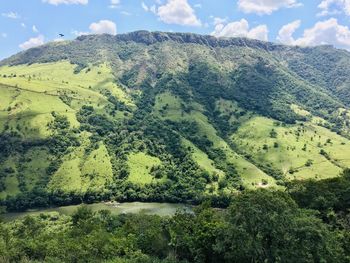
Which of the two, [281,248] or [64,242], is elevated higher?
[281,248]

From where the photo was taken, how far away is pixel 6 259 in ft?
339

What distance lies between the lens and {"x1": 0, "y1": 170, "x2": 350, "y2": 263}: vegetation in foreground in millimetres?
83250

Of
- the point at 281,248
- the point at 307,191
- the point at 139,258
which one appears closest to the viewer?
the point at 281,248

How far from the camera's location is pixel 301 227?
8394 centimetres

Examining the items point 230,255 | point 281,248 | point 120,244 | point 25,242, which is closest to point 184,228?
point 120,244

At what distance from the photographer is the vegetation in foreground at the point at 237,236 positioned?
83250 mm

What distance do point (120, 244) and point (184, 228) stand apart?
52.8 feet

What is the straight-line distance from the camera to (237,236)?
278ft

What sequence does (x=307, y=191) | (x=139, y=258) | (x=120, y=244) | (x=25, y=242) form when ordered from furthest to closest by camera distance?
1. (x=307, y=191)
2. (x=25, y=242)
3. (x=120, y=244)
4. (x=139, y=258)

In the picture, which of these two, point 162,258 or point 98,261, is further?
point 162,258

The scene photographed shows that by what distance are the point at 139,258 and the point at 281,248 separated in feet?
107

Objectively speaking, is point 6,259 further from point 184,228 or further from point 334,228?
point 334,228

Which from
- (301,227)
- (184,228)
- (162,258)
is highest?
(301,227)

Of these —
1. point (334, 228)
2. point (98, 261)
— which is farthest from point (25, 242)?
point (334, 228)
